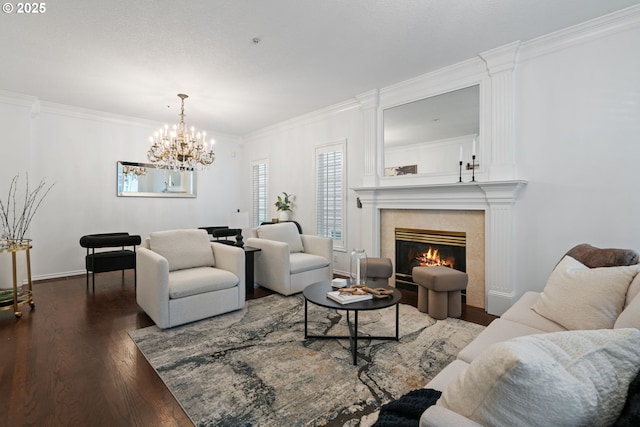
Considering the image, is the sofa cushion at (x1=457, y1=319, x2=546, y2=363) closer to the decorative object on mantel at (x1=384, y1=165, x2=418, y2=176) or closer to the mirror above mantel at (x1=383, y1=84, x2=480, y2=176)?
the mirror above mantel at (x1=383, y1=84, x2=480, y2=176)

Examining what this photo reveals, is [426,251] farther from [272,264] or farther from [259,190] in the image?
[259,190]

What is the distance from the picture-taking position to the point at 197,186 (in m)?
6.53

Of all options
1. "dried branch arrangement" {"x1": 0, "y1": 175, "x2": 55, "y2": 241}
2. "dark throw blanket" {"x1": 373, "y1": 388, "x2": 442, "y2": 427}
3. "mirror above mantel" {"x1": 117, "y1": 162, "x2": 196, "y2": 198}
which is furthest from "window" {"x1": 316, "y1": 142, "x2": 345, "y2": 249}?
"dried branch arrangement" {"x1": 0, "y1": 175, "x2": 55, "y2": 241}

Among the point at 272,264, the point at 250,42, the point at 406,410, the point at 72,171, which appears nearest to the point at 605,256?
the point at 406,410

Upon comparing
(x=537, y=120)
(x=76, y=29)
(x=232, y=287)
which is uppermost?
(x=76, y=29)

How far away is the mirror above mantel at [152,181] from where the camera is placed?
5586 millimetres

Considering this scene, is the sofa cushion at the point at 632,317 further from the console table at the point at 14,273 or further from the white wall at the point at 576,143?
the console table at the point at 14,273

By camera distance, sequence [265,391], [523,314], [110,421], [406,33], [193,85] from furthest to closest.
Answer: [193,85] < [406,33] < [523,314] < [265,391] < [110,421]

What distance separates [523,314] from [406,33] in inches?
101

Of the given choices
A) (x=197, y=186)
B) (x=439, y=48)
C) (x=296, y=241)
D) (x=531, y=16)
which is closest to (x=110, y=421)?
(x=296, y=241)

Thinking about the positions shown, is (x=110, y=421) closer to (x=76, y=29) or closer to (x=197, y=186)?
(x=76, y=29)

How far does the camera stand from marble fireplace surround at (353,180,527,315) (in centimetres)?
325

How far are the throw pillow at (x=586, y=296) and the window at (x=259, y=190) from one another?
5.31 metres

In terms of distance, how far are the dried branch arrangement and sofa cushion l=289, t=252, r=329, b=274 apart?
3872 millimetres
